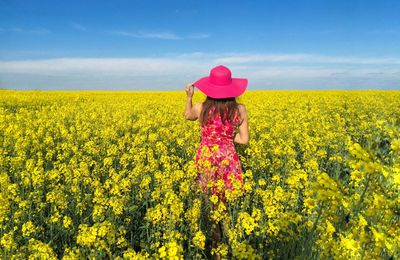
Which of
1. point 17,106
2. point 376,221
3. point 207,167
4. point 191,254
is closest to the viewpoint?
point 376,221

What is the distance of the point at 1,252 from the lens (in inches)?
113

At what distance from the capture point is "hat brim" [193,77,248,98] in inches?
149

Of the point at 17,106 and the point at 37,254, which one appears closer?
the point at 37,254

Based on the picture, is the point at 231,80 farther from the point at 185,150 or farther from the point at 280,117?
the point at 280,117

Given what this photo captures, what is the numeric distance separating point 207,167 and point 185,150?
274 cm

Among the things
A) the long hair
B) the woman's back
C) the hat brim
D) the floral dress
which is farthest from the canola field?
the hat brim

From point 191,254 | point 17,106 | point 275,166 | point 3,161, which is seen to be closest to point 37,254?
point 191,254

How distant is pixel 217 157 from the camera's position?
4.12m

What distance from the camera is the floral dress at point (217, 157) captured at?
3.99 metres

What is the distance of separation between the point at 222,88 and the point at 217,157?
0.83m

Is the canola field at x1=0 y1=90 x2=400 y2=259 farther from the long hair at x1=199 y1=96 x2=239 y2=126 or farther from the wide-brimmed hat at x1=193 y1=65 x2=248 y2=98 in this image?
the wide-brimmed hat at x1=193 y1=65 x2=248 y2=98

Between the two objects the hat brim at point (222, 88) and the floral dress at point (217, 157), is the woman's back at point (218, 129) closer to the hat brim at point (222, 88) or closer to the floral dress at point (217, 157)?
the floral dress at point (217, 157)

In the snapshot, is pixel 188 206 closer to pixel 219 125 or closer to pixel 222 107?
pixel 219 125

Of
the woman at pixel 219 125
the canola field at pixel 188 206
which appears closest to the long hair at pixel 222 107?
the woman at pixel 219 125
